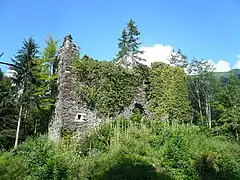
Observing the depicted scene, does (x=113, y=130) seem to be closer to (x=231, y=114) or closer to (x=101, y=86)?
(x=101, y=86)

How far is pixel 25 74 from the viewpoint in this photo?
15344 millimetres

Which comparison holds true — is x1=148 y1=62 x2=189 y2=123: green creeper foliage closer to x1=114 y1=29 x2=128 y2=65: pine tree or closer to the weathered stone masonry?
the weathered stone masonry

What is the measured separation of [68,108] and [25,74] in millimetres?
2845

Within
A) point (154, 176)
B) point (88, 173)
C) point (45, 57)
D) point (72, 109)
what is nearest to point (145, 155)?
point (154, 176)

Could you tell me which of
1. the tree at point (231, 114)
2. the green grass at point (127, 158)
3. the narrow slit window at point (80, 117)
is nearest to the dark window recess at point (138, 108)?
the narrow slit window at point (80, 117)

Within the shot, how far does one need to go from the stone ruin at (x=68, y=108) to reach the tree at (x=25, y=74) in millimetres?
1412

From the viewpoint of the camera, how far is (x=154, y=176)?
9.60m

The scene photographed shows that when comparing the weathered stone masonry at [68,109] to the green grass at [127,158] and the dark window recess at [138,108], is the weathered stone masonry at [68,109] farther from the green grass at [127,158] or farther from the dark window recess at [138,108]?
the dark window recess at [138,108]

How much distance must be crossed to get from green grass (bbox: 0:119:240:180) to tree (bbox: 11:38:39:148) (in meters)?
2.30

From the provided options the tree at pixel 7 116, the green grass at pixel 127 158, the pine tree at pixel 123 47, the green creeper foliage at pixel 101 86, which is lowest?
the green grass at pixel 127 158

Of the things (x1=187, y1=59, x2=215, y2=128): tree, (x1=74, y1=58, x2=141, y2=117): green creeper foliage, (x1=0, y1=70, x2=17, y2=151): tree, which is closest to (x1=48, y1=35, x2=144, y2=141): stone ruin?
(x1=74, y1=58, x2=141, y2=117): green creeper foliage

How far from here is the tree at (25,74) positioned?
48.7 ft

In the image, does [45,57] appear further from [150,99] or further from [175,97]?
[175,97]

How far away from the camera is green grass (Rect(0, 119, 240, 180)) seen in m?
9.62
